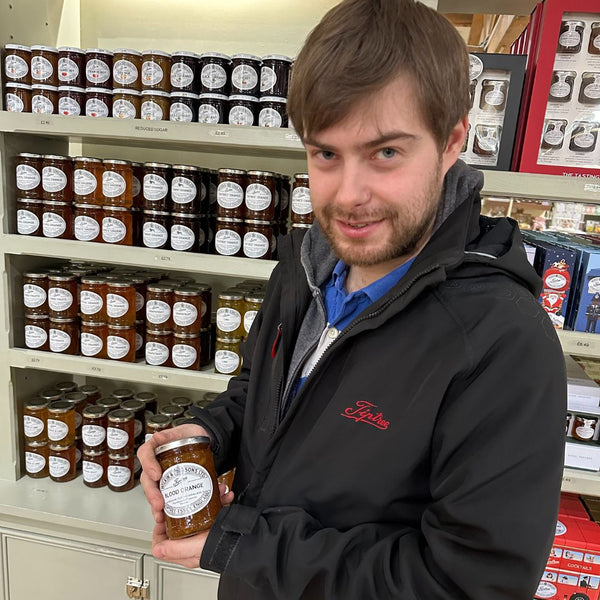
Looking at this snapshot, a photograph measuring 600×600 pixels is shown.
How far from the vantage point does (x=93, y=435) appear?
6.06 ft

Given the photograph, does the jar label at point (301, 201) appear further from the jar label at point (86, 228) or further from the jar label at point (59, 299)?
the jar label at point (59, 299)

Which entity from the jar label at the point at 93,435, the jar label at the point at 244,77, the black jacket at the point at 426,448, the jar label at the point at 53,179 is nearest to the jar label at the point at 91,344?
the jar label at the point at 93,435

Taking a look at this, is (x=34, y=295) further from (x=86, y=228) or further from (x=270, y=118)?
(x=270, y=118)

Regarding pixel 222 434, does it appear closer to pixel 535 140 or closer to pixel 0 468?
pixel 535 140

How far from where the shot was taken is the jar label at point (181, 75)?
1546mm

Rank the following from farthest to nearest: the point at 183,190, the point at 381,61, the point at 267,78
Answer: the point at 183,190
the point at 267,78
the point at 381,61

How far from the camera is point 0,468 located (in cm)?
198

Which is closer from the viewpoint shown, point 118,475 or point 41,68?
point 41,68

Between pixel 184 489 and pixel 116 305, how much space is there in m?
1.01

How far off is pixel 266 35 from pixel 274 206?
0.72 meters

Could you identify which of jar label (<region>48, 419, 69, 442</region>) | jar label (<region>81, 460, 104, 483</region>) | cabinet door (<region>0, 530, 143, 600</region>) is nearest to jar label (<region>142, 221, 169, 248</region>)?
jar label (<region>48, 419, 69, 442</region>)

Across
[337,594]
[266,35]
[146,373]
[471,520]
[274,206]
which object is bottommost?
[146,373]

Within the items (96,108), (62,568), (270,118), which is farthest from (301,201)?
(62,568)

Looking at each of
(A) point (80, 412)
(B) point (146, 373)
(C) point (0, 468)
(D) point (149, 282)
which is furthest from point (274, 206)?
(C) point (0, 468)
